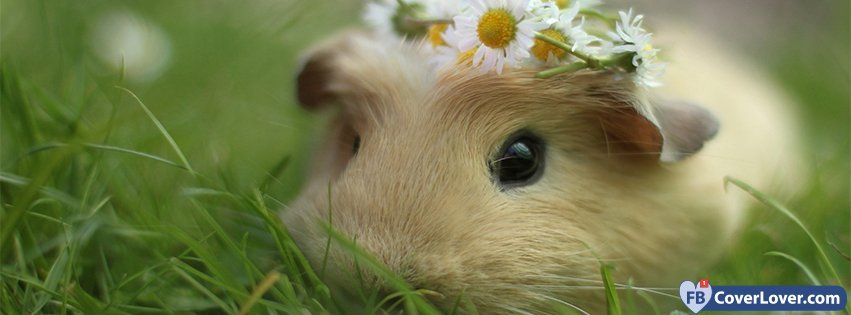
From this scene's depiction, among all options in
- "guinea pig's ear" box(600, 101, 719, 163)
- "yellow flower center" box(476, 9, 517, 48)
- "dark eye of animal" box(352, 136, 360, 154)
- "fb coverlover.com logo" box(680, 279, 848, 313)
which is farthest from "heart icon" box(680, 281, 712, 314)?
"dark eye of animal" box(352, 136, 360, 154)

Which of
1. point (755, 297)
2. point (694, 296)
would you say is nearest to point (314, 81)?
point (694, 296)

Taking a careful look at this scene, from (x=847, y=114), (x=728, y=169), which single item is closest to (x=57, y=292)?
(x=728, y=169)

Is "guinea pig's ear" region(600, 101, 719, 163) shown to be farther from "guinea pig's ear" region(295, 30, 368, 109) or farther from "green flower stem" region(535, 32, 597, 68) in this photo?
"guinea pig's ear" region(295, 30, 368, 109)

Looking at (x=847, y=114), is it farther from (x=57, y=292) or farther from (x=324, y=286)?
(x=57, y=292)

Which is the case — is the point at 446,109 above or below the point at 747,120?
below

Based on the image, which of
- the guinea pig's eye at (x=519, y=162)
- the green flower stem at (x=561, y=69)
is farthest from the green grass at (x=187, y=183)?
the green flower stem at (x=561, y=69)

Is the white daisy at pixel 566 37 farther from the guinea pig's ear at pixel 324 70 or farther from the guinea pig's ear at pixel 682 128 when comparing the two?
the guinea pig's ear at pixel 324 70
